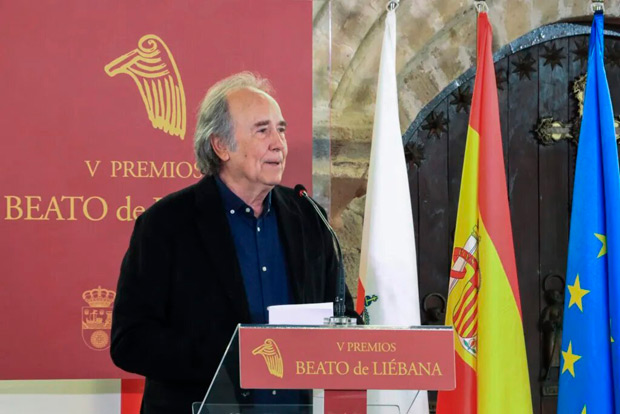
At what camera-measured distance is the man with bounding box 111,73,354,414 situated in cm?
230

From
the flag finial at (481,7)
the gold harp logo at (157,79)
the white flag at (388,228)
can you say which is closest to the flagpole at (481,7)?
the flag finial at (481,7)

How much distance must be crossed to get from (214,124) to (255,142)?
14cm

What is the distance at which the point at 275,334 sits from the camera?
147 centimetres

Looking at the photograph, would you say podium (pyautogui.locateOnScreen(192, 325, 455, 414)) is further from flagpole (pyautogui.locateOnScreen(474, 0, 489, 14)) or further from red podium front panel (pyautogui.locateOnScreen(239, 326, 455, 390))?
flagpole (pyautogui.locateOnScreen(474, 0, 489, 14))

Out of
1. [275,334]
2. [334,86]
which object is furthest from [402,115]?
[275,334]

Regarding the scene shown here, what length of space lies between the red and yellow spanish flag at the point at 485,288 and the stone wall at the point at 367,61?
0.41 metres

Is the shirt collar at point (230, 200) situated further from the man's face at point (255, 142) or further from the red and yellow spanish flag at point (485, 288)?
the red and yellow spanish flag at point (485, 288)

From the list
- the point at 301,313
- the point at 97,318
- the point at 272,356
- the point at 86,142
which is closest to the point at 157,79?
the point at 86,142

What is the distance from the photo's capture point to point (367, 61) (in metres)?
3.41

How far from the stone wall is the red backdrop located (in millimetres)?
396

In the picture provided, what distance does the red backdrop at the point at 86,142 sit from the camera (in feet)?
9.55

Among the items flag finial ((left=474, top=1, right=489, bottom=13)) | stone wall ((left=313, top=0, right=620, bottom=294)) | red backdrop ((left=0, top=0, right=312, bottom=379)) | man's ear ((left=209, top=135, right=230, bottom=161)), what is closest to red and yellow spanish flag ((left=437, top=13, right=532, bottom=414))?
flag finial ((left=474, top=1, right=489, bottom=13))

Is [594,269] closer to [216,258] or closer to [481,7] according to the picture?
[481,7]

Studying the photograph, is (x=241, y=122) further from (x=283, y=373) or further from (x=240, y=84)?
(x=283, y=373)
